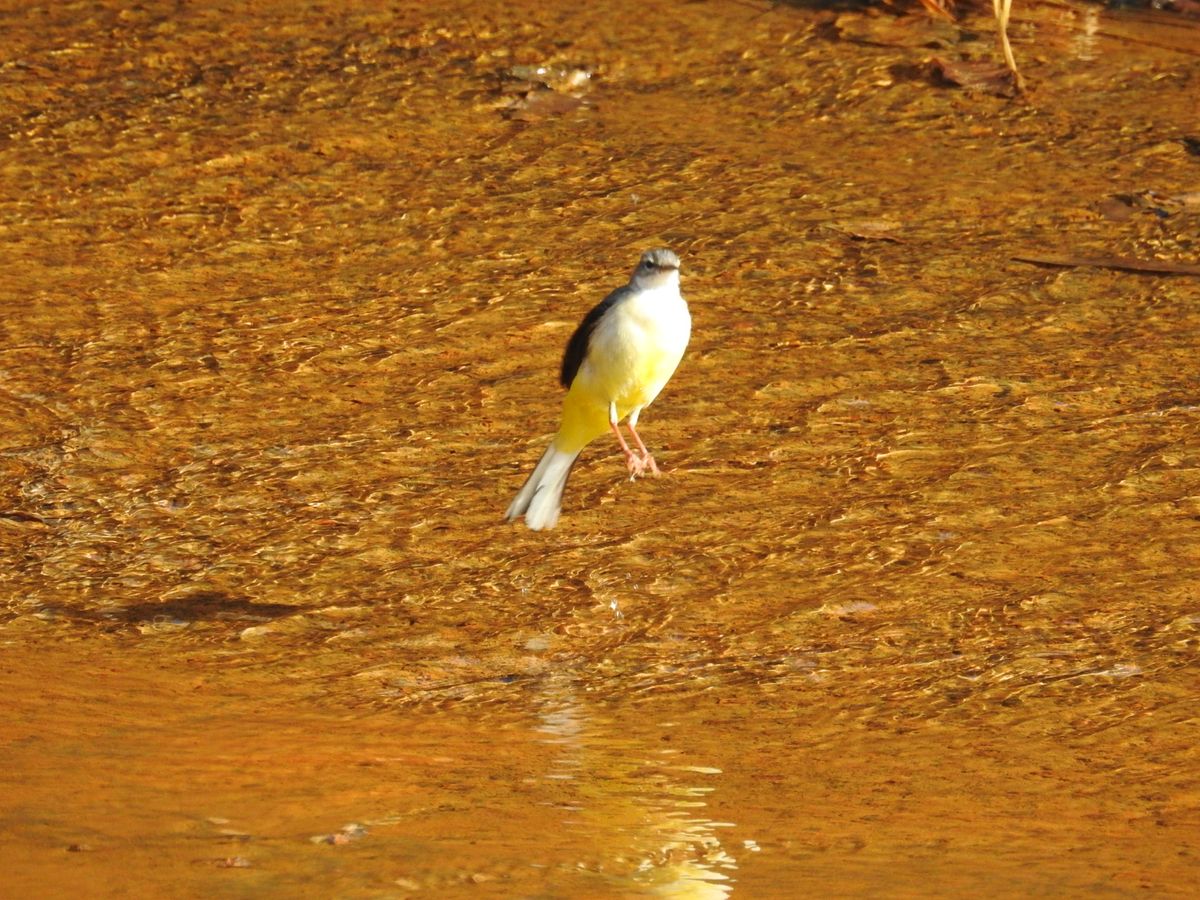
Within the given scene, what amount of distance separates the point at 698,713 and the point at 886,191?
456 cm

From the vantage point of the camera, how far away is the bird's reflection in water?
3.95 m

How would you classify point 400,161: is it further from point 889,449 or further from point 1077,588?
point 1077,588

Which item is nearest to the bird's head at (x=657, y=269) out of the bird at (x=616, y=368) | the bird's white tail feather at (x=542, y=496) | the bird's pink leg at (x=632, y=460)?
the bird at (x=616, y=368)

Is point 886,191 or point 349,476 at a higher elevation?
point 886,191

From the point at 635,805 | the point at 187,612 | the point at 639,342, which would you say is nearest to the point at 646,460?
the point at 639,342

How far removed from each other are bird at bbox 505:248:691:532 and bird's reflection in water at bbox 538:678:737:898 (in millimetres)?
1089

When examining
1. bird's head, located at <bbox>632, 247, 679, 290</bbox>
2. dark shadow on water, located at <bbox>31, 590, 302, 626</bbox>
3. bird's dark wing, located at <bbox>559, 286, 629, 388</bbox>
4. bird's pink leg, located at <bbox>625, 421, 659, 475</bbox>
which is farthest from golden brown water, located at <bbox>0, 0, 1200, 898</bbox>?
bird's head, located at <bbox>632, 247, 679, 290</bbox>

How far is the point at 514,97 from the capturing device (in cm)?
1027

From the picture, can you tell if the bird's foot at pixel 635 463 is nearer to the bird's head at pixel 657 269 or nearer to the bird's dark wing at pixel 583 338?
the bird's dark wing at pixel 583 338

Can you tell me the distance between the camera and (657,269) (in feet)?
20.0

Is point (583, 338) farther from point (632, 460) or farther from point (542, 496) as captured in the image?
point (542, 496)

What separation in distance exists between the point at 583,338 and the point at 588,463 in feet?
2.79

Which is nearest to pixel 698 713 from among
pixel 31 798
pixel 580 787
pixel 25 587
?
pixel 580 787

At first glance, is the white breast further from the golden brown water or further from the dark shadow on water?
the dark shadow on water
